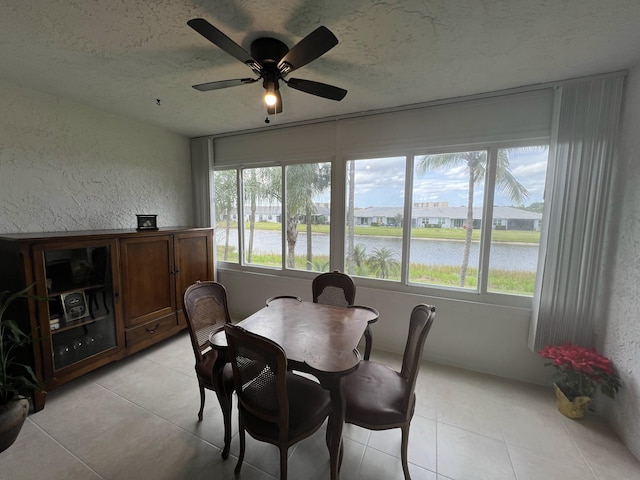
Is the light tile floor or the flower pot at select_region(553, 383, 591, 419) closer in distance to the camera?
the light tile floor

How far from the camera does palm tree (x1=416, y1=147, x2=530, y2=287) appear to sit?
240 cm

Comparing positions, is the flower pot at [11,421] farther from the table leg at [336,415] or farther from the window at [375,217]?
the window at [375,217]

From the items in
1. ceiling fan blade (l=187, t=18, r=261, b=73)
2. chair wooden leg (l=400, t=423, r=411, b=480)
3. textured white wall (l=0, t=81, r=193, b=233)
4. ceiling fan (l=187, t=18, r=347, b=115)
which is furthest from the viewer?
textured white wall (l=0, t=81, r=193, b=233)

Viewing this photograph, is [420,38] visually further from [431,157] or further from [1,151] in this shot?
[1,151]

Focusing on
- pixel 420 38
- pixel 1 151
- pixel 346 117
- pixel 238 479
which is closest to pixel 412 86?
pixel 420 38

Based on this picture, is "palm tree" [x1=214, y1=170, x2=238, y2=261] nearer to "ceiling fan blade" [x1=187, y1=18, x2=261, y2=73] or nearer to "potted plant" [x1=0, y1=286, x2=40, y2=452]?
"potted plant" [x1=0, y1=286, x2=40, y2=452]

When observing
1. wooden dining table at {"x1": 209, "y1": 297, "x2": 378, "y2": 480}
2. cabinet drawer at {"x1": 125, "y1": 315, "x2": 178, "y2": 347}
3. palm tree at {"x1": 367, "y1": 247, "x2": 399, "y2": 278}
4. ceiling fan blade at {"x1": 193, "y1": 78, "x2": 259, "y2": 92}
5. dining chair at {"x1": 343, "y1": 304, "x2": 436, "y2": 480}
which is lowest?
cabinet drawer at {"x1": 125, "y1": 315, "x2": 178, "y2": 347}

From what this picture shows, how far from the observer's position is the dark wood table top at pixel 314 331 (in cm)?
132

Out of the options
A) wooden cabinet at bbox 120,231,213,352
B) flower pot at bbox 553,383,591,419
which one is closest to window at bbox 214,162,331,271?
wooden cabinet at bbox 120,231,213,352

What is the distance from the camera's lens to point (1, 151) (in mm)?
2141

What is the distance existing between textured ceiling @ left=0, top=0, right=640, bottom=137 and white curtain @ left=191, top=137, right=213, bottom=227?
1.21 m

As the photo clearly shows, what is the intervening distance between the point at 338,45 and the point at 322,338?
186 cm

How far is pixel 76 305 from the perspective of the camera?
90.0 inches

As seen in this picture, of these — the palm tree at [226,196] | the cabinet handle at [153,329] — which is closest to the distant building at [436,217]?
the palm tree at [226,196]
